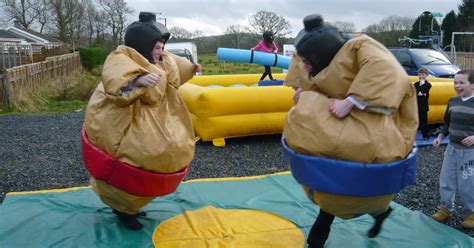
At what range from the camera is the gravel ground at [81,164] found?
416 cm

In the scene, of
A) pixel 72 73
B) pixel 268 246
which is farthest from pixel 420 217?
pixel 72 73

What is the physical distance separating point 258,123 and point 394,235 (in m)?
3.20

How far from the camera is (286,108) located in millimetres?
6199

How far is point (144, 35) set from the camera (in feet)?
9.45

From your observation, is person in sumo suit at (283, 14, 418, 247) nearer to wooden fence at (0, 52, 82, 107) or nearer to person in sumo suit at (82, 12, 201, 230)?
person in sumo suit at (82, 12, 201, 230)

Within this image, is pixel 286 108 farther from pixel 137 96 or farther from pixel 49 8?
pixel 49 8

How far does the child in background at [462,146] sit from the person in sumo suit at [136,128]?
2.04m

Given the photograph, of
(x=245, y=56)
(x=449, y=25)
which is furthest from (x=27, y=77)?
(x=449, y=25)

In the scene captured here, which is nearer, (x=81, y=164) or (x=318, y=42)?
(x=318, y=42)

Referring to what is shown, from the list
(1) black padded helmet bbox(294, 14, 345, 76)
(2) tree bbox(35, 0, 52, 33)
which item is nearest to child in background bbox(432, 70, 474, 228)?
(1) black padded helmet bbox(294, 14, 345, 76)

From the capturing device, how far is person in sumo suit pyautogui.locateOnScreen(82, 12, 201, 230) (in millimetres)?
2574

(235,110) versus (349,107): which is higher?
(349,107)

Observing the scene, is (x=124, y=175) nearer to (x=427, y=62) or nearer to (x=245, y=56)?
(x=245, y=56)

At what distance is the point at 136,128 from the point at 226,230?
3.34ft
